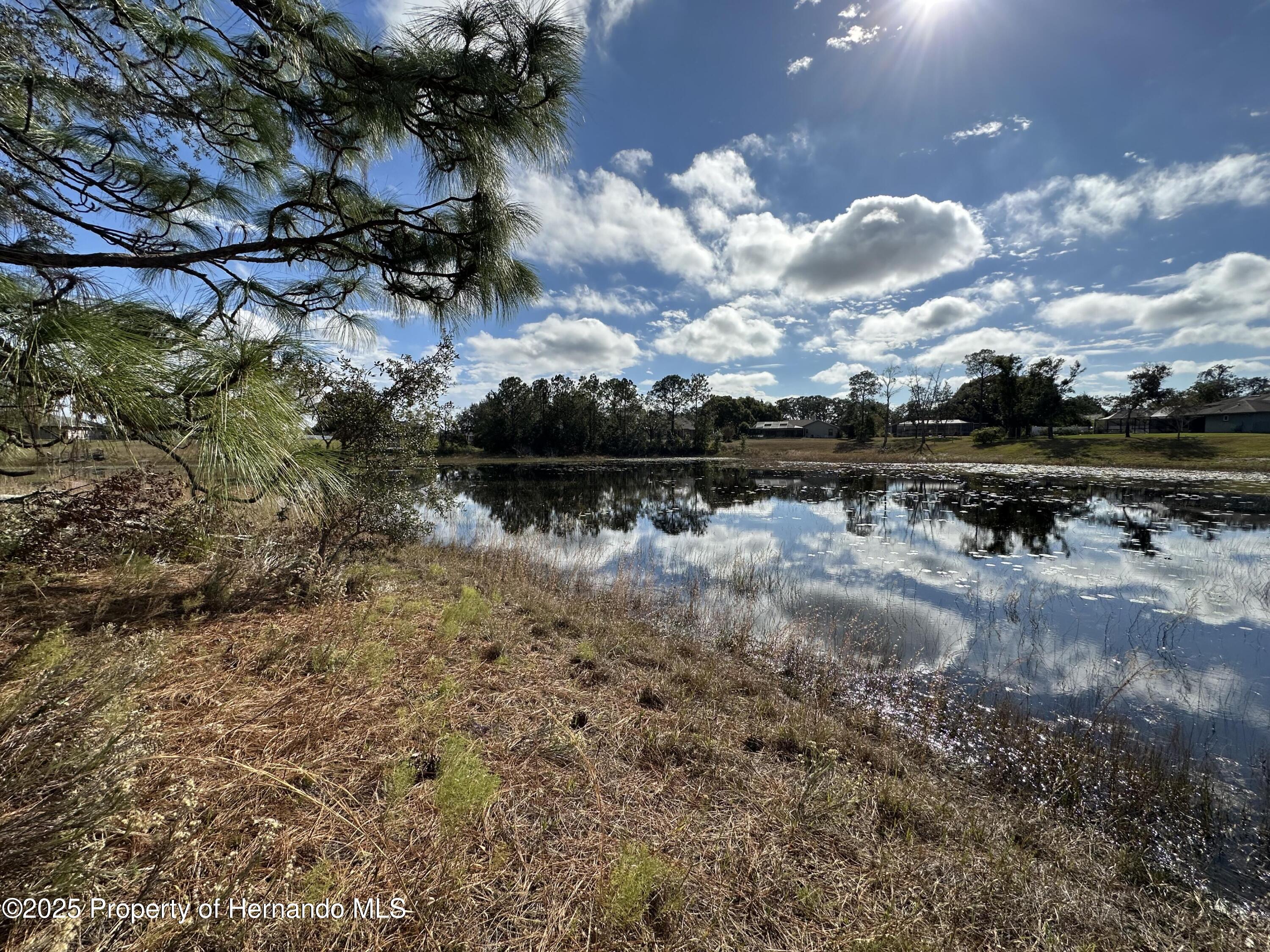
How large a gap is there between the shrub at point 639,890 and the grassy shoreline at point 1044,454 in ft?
64.9

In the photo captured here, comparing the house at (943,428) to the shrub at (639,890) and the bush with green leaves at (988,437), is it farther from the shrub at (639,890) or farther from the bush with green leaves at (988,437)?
the shrub at (639,890)

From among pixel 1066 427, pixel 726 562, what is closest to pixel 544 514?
pixel 726 562

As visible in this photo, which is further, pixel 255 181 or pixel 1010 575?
pixel 1010 575

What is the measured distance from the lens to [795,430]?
257ft

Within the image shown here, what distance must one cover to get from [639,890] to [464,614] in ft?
9.21

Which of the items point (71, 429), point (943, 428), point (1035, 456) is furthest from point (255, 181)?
point (943, 428)

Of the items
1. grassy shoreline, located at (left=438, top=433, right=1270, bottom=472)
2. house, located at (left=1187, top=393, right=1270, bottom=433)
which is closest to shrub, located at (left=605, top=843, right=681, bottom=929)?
grassy shoreline, located at (left=438, top=433, right=1270, bottom=472)

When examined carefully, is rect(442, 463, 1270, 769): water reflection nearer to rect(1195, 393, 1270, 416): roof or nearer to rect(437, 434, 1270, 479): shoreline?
rect(437, 434, 1270, 479): shoreline

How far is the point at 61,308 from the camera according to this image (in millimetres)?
1256

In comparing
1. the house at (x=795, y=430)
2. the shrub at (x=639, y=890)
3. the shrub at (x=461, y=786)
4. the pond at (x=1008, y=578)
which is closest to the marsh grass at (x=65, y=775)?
the shrub at (x=461, y=786)

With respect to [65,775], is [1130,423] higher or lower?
higher

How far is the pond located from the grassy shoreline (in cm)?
1267

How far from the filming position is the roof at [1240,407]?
41.3m

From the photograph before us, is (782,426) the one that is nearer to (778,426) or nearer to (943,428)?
(778,426)
